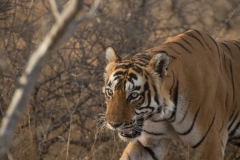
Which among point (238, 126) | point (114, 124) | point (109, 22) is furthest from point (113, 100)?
point (109, 22)

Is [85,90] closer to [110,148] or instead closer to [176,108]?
[110,148]

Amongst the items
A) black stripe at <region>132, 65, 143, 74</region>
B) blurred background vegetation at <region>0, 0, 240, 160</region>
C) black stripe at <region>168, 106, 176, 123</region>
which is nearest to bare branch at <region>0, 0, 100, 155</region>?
black stripe at <region>132, 65, 143, 74</region>

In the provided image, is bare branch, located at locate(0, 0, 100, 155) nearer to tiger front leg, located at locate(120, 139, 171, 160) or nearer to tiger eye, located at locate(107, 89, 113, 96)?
tiger eye, located at locate(107, 89, 113, 96)

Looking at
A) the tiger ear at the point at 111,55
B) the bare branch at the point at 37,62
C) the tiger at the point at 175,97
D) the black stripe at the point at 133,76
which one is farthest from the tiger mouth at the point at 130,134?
the bare branch at the point at 37,62

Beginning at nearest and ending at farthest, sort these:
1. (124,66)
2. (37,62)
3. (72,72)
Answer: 1. (37,62)
2. (124,66)
3. (72,72)

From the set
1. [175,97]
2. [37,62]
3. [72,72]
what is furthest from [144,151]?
[37,62]

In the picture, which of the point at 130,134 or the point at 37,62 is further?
the point at 130,134

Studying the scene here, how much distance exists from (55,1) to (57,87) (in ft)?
12.9

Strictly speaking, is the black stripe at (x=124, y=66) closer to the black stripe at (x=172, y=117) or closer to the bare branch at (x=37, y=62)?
the black stripe at (x=172, y=117)

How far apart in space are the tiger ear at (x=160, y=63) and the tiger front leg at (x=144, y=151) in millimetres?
647

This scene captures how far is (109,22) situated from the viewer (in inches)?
224

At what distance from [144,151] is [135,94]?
0.68 meters

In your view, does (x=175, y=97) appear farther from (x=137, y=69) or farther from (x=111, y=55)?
(x=111, y=55)

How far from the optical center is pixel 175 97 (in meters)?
3.99
